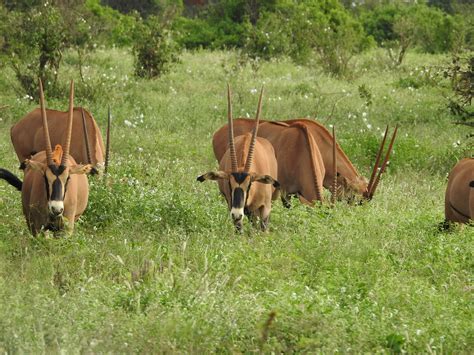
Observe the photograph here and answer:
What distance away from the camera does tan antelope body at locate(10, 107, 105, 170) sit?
35.6 ft

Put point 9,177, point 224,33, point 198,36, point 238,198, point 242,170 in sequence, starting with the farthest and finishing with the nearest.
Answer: point 198,36 < point 224,33 < point 242,170 < point 9,177 < point 238,198

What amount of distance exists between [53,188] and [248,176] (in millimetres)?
1776

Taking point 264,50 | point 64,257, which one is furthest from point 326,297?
point 264,50

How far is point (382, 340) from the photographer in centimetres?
608

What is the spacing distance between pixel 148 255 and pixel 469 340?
8.62 ft

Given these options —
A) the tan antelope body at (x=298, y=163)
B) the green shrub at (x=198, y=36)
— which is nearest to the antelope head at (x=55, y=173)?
the tan antelope body at (x=298, y=163)

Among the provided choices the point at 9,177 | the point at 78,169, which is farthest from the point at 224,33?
the point at 78,169

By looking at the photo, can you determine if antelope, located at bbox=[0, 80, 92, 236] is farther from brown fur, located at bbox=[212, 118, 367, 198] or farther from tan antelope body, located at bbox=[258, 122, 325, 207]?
brown fur, located at bbox=[212, 118, 367, 198]

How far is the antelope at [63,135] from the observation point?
35.6ft

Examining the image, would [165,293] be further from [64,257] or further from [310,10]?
[310,10]

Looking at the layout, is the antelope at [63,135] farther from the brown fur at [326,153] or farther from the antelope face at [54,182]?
the antelope face at [54,182]

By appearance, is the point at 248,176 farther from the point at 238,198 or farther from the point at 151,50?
the point at 151,50

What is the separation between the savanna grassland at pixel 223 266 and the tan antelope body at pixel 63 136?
0.38m

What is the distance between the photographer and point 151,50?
19641 millimetres
